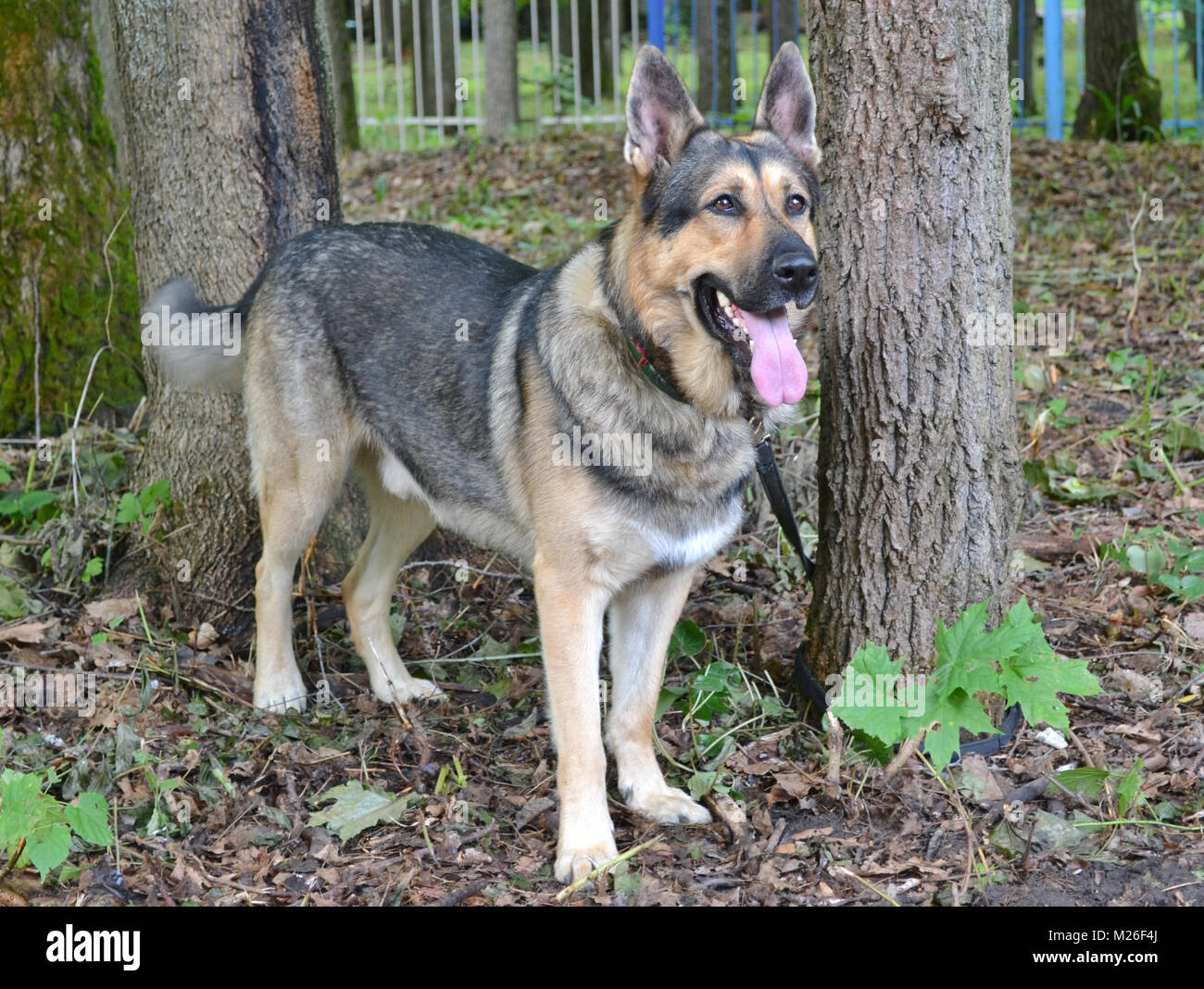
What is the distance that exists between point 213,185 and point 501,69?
31.8 feet

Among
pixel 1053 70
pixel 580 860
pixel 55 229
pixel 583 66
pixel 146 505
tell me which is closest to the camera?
pixel 580 860

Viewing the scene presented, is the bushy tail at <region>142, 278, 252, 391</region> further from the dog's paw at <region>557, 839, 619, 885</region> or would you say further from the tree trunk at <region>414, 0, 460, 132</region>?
the tree trunk at <region>414, 0, 460, 132</region>

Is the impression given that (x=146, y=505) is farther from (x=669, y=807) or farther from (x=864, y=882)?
(x=864, y=882)

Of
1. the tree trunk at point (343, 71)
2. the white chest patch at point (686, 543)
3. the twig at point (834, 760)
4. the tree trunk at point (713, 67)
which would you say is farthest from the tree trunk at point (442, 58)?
the twig at point (834, 760)

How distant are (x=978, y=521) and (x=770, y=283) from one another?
1.04 metres

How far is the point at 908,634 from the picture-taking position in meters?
3.68

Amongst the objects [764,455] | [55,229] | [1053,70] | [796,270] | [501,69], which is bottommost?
[764,455]

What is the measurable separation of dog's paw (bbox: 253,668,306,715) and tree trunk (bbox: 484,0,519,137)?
1019cm

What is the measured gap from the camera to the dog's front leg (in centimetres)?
345

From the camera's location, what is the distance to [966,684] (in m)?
3.14

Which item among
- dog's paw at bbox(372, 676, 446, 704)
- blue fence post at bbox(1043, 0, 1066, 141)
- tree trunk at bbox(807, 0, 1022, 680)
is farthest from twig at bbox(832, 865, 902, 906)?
blue fence post at bbox(1043, 0, 1066, 141)

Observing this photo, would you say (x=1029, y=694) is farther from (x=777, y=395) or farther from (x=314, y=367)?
(x=314, y=367)

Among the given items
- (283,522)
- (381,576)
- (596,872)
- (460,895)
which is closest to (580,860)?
(596,872)

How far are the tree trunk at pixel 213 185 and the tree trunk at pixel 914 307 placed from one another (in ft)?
7.02
